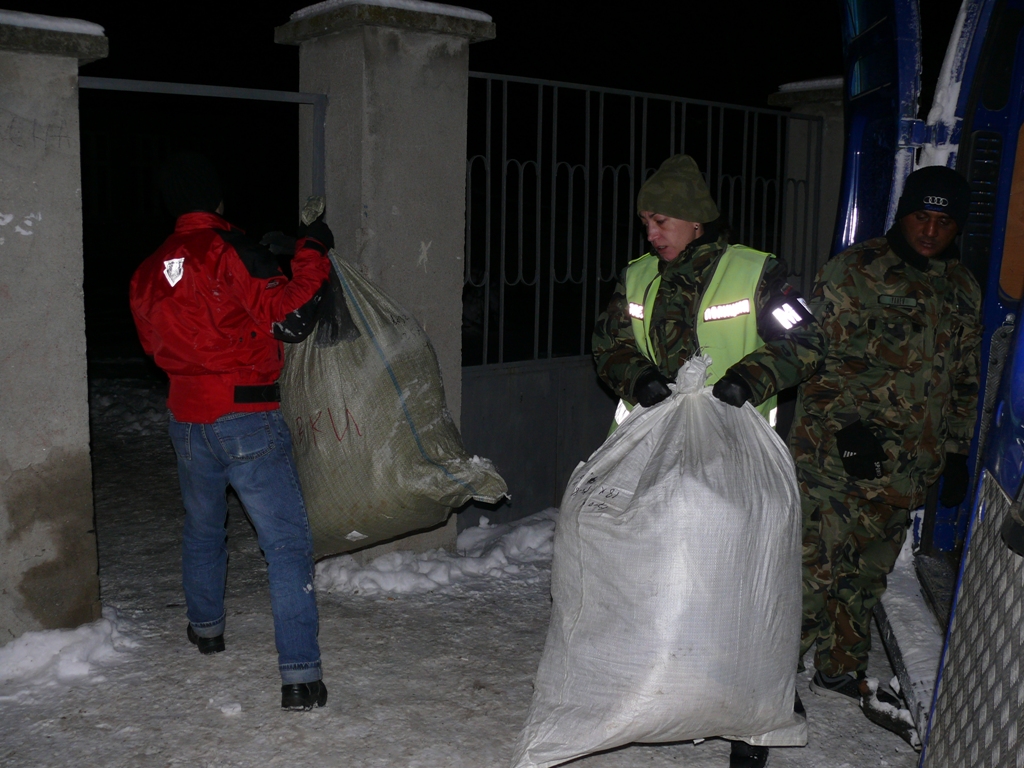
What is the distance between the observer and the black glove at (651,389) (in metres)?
2.70

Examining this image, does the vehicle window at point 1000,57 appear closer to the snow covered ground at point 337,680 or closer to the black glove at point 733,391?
the black glove at point 733,391

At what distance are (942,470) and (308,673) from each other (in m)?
2.13

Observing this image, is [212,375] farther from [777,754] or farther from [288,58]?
[288,58]

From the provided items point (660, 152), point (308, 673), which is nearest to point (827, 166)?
point (308, 673)

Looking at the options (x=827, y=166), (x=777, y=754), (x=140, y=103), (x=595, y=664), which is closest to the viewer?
(x=595, y=664)

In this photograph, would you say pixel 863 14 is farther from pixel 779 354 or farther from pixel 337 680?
pixel 337 680

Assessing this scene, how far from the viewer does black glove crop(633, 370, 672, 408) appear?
2.70 metres

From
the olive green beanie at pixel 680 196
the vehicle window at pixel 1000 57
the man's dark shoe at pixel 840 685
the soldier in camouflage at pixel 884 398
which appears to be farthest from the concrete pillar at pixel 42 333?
the vehicle window at pixel 1000 57

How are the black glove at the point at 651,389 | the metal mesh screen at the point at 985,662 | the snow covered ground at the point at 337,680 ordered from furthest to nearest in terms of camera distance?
the snow covered ground at the point at 337,680 < the black glove at the point at 651,389 < the metal mesh screen at the point at 985,662

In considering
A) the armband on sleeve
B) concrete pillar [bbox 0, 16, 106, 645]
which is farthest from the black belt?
the armband on sleeve

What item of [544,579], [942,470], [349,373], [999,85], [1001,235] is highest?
[999,85]

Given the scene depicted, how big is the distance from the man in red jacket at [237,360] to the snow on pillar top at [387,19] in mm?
1150

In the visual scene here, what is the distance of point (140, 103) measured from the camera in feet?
90.3

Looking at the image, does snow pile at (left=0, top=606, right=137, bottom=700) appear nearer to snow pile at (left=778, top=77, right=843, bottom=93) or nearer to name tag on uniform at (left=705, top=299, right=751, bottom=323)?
name tag on uniform at (left=705, top=299, right=751, bottom=323)
